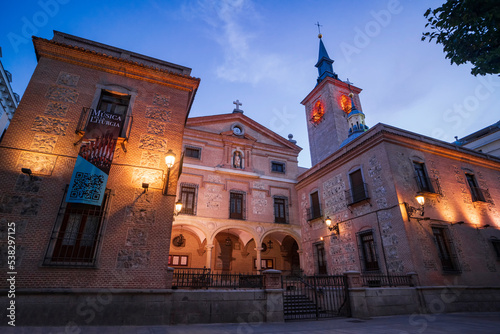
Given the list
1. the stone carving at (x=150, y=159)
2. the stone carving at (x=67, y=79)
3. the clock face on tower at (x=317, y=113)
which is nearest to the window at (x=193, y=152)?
the stone carving at (x=150, y=159)

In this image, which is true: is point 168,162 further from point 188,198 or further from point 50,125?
point 188,198

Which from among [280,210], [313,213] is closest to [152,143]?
[280,210]

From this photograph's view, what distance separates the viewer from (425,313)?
10.7m

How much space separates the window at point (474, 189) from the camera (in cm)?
1554

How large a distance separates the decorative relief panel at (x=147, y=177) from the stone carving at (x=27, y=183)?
9.13ft

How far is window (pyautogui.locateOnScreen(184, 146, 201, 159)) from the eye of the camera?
19405mm

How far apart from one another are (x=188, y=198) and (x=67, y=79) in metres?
10.1

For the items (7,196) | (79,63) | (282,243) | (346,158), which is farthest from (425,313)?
(79,63)

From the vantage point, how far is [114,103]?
1045cm

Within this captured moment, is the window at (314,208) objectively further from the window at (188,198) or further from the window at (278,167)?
the window at (188,198)

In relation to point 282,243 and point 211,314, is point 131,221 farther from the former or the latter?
point 282,243

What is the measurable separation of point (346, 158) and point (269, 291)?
10737mm

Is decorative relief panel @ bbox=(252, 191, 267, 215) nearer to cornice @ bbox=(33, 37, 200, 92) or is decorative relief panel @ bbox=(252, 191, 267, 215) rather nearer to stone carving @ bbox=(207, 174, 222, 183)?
stone carving @ bbox=(207, 174, 222, 183)

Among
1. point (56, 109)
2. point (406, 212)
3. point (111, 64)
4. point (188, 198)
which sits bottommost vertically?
point (406, 212)
